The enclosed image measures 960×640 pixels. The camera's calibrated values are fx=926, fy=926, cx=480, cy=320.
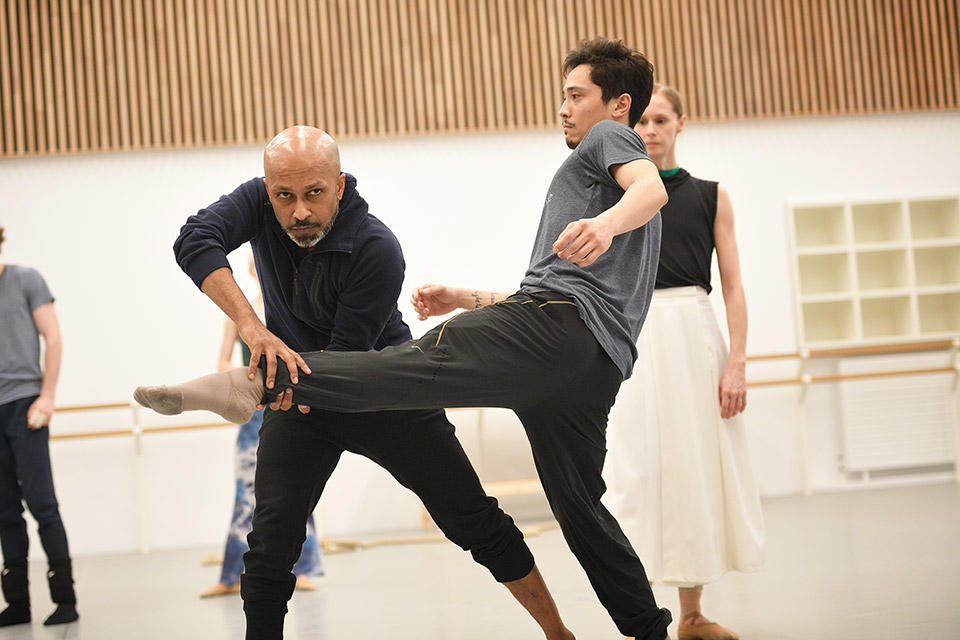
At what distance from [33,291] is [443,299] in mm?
2220

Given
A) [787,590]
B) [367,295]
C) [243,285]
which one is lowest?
[787,590]

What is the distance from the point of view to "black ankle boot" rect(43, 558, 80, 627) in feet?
11.8

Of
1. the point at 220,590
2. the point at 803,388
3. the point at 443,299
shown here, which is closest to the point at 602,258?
the point at 443,299

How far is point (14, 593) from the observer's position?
356cm

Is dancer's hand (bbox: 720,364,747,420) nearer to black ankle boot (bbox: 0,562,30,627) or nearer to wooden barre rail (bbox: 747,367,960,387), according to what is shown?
black ankle boot (bbox: 0,562,30,627)

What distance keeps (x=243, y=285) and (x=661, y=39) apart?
3.48m

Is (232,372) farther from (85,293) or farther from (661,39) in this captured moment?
(661,39)

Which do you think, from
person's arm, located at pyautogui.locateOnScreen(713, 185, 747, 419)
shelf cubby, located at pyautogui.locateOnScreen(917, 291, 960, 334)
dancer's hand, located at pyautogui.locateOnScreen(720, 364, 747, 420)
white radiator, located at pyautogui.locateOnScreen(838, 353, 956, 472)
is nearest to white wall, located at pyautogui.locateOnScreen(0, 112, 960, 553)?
white radiator, located at pyautogui.locateOnScreen(838, 353, 956, 472)

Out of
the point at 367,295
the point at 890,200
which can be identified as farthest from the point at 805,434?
the point at 367,295

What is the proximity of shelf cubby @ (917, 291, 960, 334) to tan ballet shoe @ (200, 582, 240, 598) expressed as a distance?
5278mm

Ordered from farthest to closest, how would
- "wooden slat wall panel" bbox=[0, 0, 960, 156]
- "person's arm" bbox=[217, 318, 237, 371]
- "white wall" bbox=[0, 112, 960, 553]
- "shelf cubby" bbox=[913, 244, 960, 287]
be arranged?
"shelf cubby" bbox=[913, 244, 960, 287] < "wooden slat wall panel" bbox=[0, 0, 960, 156] < "white wall" bbox=[0, 112, 960, 553] < "person's arm" bbox=[217, 318, 237, 371]

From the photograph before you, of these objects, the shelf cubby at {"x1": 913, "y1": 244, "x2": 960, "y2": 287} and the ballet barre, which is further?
the shelf cubby at {"x1": 913, "y1": 244, "x2": 960, "y2": 287}

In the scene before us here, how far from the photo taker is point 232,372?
180 cm

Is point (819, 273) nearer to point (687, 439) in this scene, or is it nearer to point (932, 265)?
point (932, 265)
